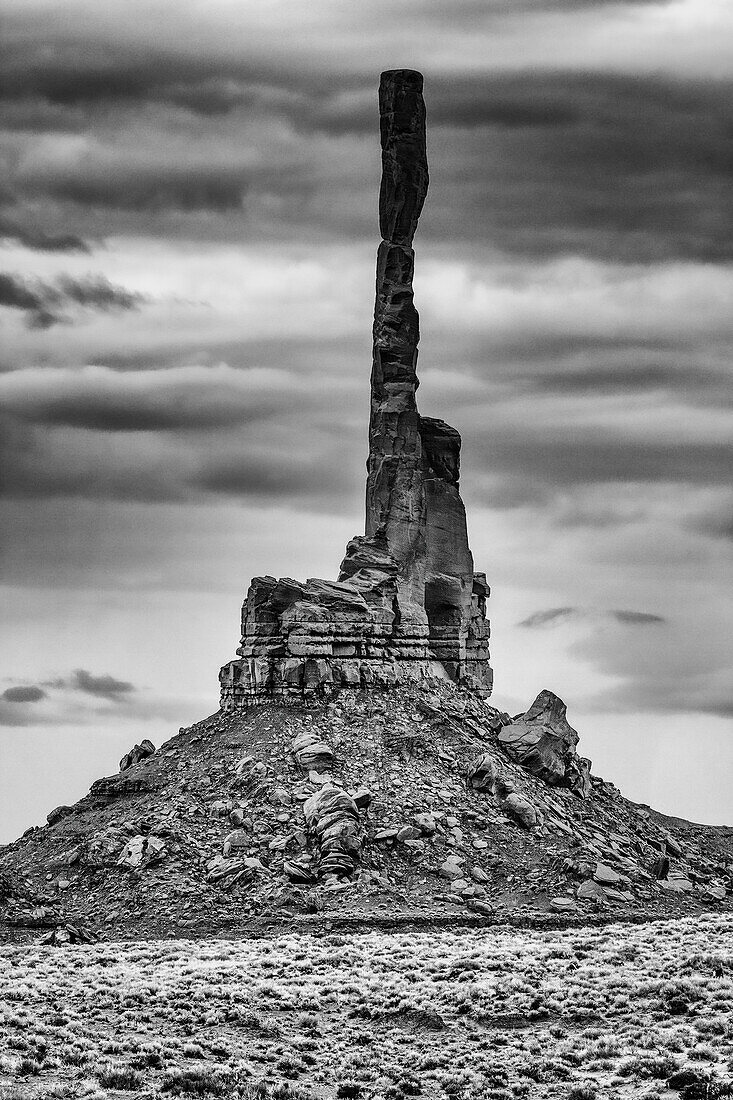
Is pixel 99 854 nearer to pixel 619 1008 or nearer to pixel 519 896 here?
pixel 519 896

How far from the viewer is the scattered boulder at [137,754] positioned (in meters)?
85.5

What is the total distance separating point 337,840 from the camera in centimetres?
7450

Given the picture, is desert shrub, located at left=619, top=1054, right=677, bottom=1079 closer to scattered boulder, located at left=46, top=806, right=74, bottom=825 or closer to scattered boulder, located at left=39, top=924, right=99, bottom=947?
scattered boulder, located at left=39, top=924, right=99, bottom=947

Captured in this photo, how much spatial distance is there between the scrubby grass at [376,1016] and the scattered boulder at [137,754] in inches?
614

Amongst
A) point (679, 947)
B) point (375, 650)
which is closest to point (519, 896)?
point (679, 947)

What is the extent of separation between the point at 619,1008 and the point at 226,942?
15263 millimetres

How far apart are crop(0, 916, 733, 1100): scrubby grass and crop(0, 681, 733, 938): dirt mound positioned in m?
2.82

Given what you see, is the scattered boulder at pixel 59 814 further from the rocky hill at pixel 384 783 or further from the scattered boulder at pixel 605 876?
the scattered boulder at pixel 605 876

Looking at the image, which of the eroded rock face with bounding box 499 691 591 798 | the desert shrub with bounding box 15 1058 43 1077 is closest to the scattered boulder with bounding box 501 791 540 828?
the eroded rock face with bounding box 499 691 591 798

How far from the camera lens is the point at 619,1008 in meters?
61.7

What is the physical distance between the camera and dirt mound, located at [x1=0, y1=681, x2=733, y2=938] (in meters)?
73.8

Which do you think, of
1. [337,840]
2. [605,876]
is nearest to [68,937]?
[337,840]

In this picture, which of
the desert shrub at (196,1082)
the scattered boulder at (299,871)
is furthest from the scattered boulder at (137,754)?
the desert shrub at (196,1082)

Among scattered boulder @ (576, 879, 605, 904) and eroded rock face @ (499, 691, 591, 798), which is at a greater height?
eroded rock face @ (499, 691, 591, 798)
